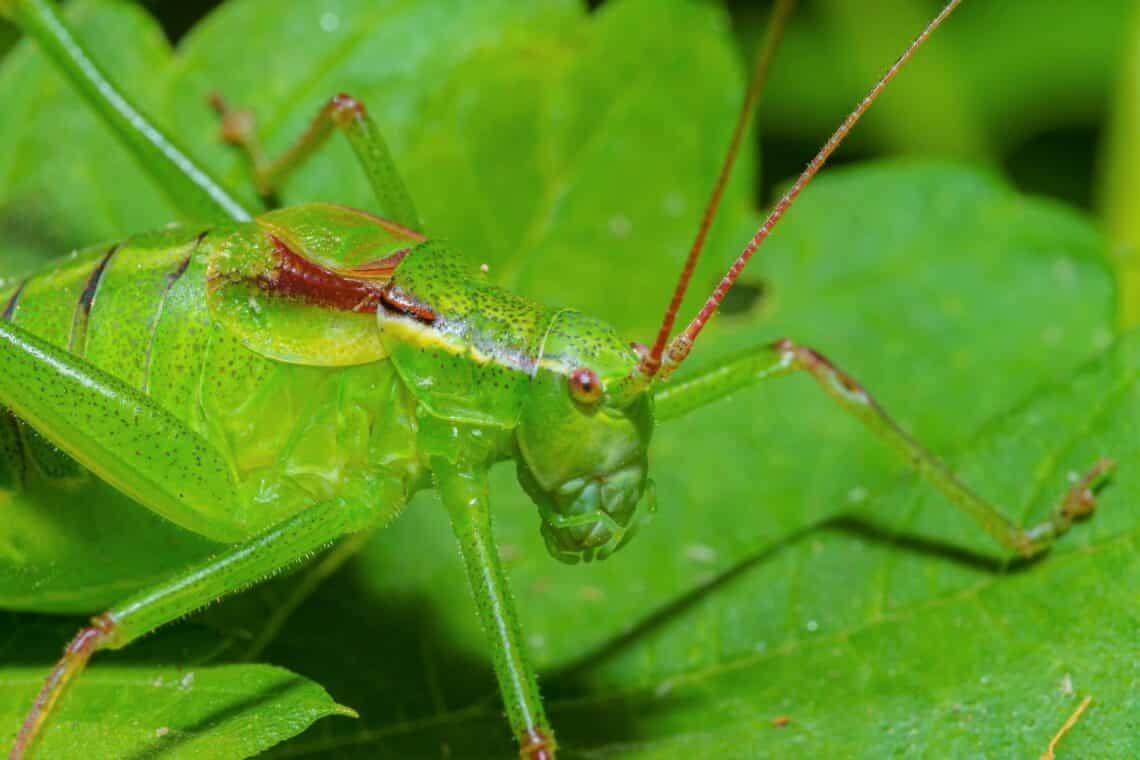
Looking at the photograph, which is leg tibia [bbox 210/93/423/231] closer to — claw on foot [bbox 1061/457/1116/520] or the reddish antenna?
the reddish antenna

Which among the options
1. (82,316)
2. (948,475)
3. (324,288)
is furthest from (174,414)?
(948,475)

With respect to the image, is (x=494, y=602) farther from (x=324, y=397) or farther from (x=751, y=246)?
(x=751, y=246)

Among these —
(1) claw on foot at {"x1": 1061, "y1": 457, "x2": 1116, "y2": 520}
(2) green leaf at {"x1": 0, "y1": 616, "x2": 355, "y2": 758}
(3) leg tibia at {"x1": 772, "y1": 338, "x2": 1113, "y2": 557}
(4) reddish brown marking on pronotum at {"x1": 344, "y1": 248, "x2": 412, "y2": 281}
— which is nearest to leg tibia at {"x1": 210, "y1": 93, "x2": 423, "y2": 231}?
(4) reddish brown marking on pronotum at {"x1": 344, "y1": 248, "x2": 412, "y2": 281}

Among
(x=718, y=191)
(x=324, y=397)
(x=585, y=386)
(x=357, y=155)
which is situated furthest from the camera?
(x=357, y=155)

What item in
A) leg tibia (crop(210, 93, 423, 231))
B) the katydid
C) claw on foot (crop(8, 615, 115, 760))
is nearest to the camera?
claw on foot (crop(8, 615, 115, 760))

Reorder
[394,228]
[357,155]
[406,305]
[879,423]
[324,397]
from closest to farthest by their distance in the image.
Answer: [406,305]
[324,397]
[394,228]
[879,423]
[357,155]

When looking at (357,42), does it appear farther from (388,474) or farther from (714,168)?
(388,474)
